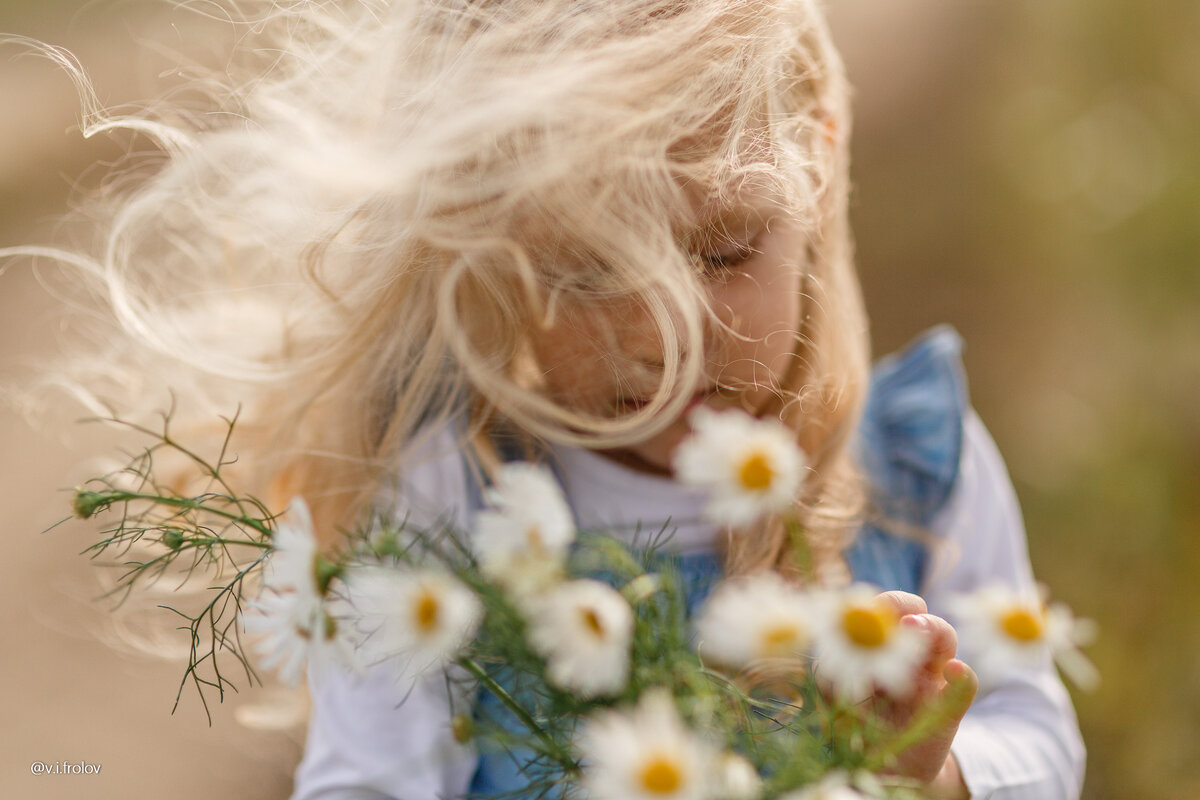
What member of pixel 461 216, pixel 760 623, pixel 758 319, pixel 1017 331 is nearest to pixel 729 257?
pixel 758 319

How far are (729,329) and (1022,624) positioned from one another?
19cm

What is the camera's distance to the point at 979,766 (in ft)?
1.96

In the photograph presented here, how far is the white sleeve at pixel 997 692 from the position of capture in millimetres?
617

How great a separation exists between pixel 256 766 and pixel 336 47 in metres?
1.00

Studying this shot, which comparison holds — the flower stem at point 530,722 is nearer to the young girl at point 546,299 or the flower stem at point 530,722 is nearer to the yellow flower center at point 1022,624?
the young girl at point 546,299

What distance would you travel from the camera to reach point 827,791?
0.26 meters

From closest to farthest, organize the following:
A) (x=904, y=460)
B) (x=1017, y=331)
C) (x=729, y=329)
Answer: (x=729, y=329), (x=904, y=460), (x=1017, y=331)

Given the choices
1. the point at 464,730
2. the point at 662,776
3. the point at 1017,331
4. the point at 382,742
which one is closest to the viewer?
the point at 662,776

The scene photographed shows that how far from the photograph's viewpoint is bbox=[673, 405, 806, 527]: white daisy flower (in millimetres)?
325

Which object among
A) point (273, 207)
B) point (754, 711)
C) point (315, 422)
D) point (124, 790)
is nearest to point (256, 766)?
point (124, 790)

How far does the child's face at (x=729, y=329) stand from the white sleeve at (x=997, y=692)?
199 millimetres

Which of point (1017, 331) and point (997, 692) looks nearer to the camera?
point (997, 692)

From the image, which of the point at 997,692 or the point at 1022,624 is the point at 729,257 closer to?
the point at 1022,624

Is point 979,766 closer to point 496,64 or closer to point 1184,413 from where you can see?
point 496,64
